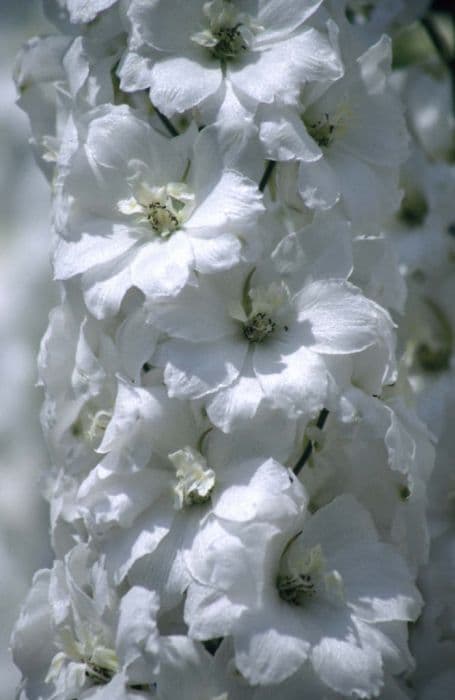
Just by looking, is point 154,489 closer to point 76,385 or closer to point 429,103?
point 76,385

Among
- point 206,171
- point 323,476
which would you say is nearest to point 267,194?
point 206,171

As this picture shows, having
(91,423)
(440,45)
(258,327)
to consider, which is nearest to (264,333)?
(258,327)

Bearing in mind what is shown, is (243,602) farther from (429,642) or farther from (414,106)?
(414,106)

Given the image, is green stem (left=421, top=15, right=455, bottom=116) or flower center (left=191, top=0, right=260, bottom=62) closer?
flower center (left=191, top=0, right=260, bottom=62)

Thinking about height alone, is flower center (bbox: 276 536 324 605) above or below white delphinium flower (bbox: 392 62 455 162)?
above

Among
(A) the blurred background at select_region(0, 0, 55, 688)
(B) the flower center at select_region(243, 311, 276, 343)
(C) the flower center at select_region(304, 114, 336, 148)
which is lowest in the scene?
(A) the blurred background at select_region(0, 0, 55, 688)

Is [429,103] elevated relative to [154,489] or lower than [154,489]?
lower

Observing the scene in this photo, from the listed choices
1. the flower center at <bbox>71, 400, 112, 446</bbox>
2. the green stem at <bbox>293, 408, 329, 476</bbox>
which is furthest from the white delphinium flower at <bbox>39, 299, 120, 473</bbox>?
the green stem at <bbox>293, 408, 329, 476</bbox>

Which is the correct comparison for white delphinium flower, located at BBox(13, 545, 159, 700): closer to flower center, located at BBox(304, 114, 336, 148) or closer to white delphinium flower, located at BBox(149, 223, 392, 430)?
white delphinium flower, located at BBox(149, 223, 392, 430)
